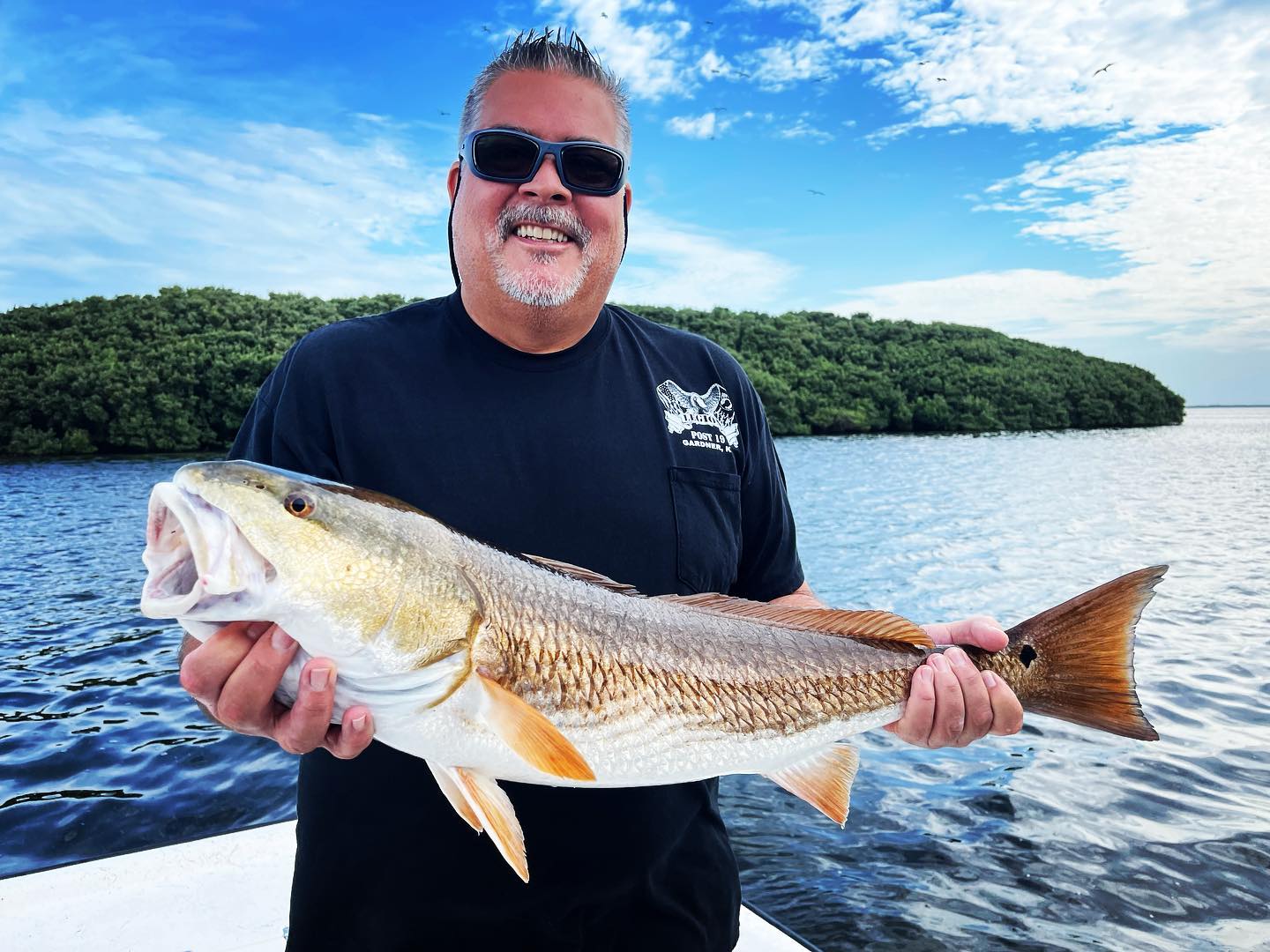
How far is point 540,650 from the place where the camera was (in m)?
2.20

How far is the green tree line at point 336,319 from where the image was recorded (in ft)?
176

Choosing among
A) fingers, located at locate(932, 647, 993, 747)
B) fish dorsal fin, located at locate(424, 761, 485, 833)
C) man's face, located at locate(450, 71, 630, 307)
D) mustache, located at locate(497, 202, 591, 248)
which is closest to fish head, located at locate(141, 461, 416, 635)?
fish dorsal fin, located at locate(424, 761, 485, 833)

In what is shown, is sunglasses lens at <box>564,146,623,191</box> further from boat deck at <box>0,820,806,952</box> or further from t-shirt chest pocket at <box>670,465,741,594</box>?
boat deck at <box>0,820,806,952</box>

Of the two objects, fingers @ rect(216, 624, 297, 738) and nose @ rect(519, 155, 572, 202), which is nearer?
fingers @ rect(216, 624, 297, 738)

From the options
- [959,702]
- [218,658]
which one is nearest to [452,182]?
[218,658]

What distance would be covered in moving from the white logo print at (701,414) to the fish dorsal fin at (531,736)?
3.46ft

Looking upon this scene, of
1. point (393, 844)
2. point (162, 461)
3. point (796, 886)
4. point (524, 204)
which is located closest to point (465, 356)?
point (524, 204)

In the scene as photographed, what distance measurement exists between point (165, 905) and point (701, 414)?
3631 millimetres

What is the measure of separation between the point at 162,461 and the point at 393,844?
52.0m

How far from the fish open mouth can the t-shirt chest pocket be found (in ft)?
4.07

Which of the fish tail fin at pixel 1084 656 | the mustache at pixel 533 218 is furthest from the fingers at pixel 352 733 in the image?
the fish tail fin at pixel 1084 656

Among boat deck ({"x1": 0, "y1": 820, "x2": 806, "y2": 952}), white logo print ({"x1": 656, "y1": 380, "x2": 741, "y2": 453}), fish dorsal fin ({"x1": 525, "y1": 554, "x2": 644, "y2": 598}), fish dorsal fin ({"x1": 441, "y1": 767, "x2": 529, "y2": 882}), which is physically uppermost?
white logo print ({"x1": 656, "y1": 380, "x2": 741, "y2": 453})

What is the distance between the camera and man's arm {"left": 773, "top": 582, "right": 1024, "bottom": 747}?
2.60m

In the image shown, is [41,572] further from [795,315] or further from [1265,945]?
[795,315]
